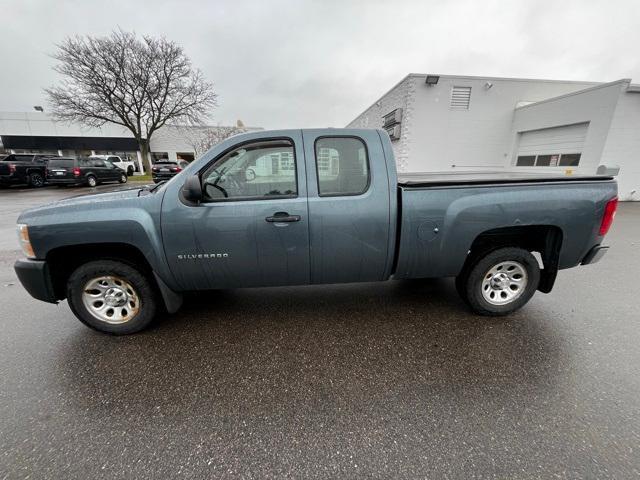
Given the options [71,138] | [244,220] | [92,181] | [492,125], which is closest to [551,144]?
[492,125]

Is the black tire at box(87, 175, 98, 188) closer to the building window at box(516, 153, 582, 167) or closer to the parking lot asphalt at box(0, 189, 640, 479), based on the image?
the parking lot asphalt at box(0, 189, 640, 479)

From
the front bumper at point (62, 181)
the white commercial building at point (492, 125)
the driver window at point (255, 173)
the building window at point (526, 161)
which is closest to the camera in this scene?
the driver window at point (255, 173)

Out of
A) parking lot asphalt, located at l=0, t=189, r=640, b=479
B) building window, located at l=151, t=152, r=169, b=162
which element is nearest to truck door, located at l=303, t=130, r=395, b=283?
parking lot asphalt, located at l=0, t=189, r=640, b=479

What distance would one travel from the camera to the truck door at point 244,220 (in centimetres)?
254

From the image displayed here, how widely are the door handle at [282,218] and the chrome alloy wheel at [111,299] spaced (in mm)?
1597

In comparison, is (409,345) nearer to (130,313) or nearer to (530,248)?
(530,248)

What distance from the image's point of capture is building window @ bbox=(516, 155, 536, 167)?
13.7 meters

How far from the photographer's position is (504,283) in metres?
3.10

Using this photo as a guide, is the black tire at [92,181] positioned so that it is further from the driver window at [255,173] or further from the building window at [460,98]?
the building window at [460,98]

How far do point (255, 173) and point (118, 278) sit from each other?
5.59ft

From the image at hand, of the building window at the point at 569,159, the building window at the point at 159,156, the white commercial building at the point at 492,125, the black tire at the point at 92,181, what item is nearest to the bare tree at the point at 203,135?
the building window at the point at 159,156

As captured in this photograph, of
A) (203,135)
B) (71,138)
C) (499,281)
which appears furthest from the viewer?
(203,135)

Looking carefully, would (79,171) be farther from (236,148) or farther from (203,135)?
(203,135)

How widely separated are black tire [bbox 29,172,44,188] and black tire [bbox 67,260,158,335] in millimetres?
19867
